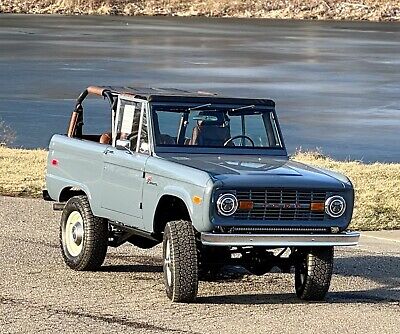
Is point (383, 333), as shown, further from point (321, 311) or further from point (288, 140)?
point (288, 140)

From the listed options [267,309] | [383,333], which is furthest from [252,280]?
[383,333]

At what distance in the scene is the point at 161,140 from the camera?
1134 cm

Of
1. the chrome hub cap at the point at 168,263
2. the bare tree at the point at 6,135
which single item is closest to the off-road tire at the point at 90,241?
the chrome hub cap at the point at 168,263

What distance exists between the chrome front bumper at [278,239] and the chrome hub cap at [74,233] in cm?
218

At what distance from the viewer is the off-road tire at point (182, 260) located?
1024 cm

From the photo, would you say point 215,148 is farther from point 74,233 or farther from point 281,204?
point 74,233

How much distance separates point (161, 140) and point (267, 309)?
1.89 meters

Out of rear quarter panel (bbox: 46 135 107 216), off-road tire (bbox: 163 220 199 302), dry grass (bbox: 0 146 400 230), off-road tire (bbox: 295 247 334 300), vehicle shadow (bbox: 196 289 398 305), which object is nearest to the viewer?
off-road tire (bbox: 163 220 199 302)

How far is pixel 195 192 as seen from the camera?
10.3 m

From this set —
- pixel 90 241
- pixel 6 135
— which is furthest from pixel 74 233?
pixel 6 135

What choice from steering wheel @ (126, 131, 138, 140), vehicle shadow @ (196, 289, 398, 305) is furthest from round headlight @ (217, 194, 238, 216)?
steering wheel @ (126, 131, 138, 140)

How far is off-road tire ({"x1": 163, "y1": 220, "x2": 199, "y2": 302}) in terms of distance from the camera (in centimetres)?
1024

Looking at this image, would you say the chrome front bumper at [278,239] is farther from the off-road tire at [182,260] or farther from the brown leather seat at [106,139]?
the brown leather seat at [106,139]

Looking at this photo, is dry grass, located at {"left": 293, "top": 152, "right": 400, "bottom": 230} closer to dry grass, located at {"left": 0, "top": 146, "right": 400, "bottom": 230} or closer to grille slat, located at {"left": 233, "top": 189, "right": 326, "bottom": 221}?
dry grass, located at {"left": 0, "top": 146, "right": 400, "bottom": 230}
